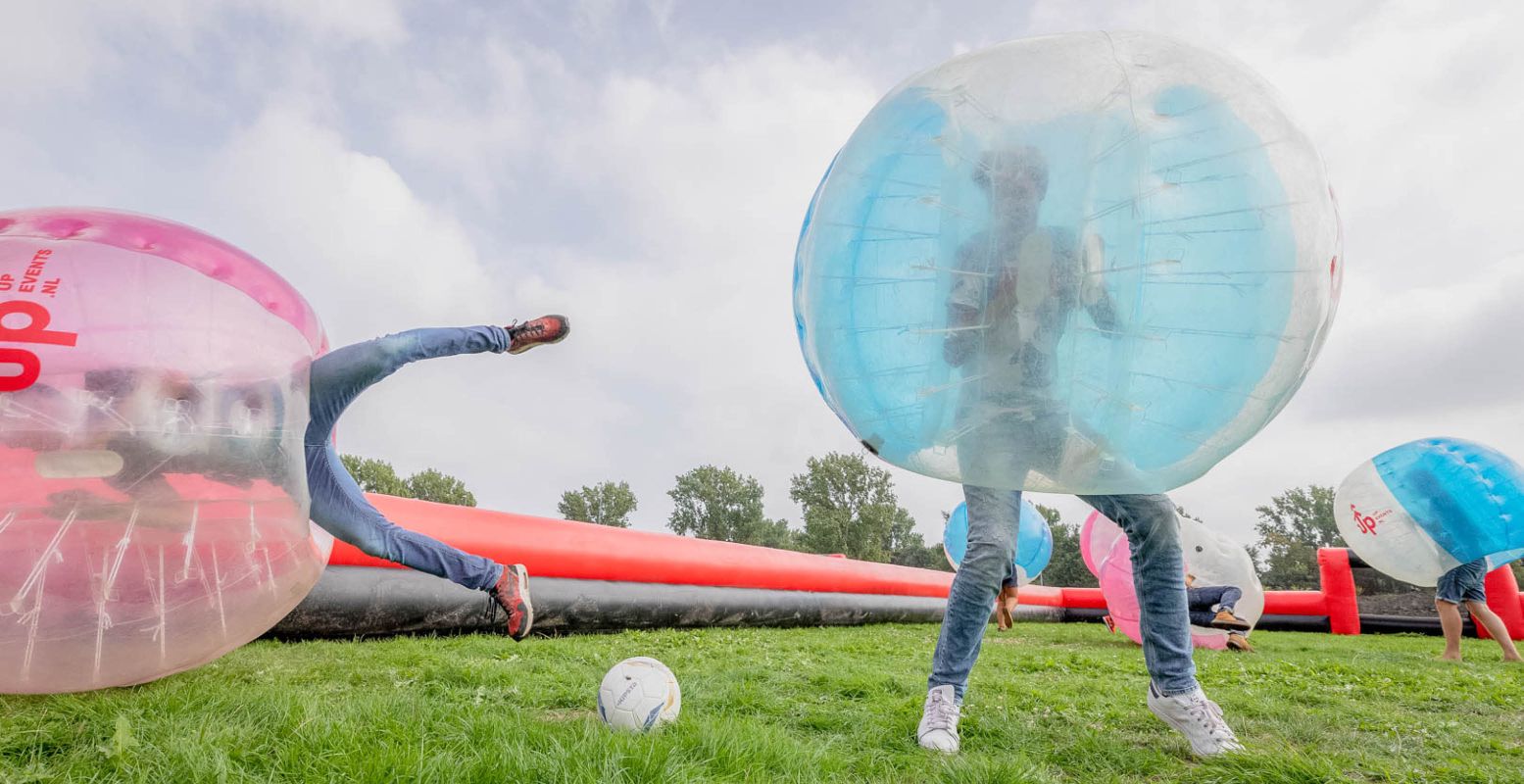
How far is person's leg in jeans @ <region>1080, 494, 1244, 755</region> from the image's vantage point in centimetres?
268

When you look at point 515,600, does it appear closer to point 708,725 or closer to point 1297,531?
point 708,725

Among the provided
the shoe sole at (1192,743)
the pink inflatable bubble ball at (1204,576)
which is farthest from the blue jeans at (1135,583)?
the pink inflatable bubble ball at (1204,576)

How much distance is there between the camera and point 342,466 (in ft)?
11.0

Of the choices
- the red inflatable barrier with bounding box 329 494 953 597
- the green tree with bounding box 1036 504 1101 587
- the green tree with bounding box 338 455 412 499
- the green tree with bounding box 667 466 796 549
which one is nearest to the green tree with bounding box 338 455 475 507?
Result: the green tree with bounding box 338 455 412 499

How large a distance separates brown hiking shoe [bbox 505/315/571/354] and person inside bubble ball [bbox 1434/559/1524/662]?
764 cm

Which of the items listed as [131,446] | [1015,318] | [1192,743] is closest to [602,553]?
[131,446]

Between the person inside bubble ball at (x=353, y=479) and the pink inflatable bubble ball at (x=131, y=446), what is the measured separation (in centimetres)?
26

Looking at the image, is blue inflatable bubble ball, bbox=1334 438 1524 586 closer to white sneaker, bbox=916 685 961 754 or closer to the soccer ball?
white sneaker, bbox=916 685 961 754

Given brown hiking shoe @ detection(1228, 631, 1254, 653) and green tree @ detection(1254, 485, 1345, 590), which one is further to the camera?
green tree @ detection(1254, 485, 1345, 590)

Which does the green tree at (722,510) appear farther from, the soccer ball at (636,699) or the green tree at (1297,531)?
the soccer ball at (636,699)

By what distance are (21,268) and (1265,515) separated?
230 ft

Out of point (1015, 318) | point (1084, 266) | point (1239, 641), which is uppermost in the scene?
point (1084, 266)

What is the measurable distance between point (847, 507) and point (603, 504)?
70.2 feet

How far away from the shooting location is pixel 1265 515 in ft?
193
